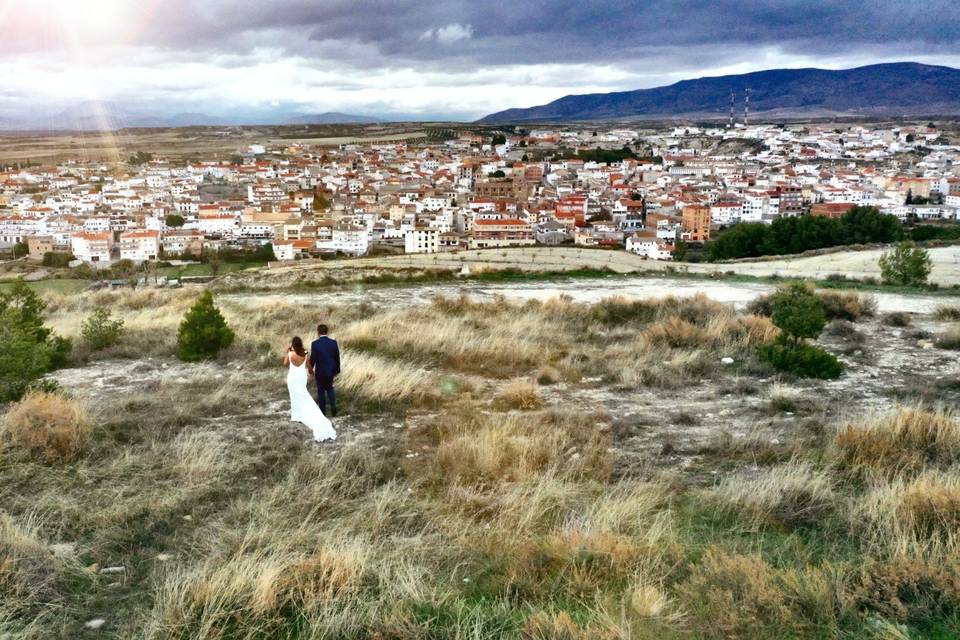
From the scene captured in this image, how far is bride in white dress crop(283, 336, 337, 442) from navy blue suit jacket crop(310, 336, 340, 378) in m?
0.09

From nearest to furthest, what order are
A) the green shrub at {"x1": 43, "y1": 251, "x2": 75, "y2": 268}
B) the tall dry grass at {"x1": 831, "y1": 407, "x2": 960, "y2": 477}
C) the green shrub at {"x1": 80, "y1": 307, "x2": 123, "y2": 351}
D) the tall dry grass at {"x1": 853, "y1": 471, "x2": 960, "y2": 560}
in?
1. the tall dry grass at {"x1": 853, "y1": 471, "x2": 960, "y2": 560}
2. the tall dry grass at {"x1": 831, "y1": 407, "x2": 960, "y2": 477}
3. the green shrub at {"x1": 80, "y1": 307, "x2": 123, "y2": 351}
4. the green shrub at {"x1": 43, "y1": 251, "x2": 75, "y2": 268}

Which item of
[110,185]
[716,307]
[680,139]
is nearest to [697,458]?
[716,307]

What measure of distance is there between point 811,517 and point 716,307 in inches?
338

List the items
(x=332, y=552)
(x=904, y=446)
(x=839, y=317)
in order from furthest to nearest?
(x=839, y=317), (x=904, y=446), (x=332, y=552)

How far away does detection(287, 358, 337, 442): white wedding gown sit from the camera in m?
6.10

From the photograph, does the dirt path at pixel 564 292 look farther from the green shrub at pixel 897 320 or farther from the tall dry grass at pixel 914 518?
the tall dry grass at pixel 914 518

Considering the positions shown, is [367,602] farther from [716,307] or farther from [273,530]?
[716,307]

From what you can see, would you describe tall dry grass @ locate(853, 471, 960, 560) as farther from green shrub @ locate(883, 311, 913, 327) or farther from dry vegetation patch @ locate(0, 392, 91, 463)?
green shrub @ locate(883, 311, 913, 327)

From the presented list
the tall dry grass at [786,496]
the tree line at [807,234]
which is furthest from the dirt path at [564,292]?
the tree line at [807,234]


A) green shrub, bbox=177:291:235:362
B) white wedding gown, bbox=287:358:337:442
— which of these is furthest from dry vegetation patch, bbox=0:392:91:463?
green shrub, bbox=177:291:235:362

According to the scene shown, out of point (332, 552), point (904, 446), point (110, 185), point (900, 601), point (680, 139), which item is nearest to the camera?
point (900, 601)

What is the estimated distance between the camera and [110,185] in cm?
12288

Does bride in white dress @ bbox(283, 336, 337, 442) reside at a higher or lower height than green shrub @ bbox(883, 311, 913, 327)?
higher

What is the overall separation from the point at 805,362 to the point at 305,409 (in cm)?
560
